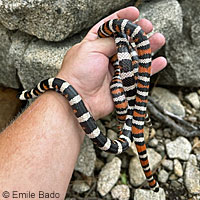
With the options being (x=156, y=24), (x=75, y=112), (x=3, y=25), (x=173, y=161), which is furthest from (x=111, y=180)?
(x=3, y=25)

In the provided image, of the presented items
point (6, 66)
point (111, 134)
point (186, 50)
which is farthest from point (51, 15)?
point (186, 50)

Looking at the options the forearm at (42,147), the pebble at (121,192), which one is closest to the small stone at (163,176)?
the pebble at (121,192)

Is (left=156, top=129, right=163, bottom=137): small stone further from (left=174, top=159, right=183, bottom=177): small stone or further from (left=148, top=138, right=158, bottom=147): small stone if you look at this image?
(left=174, top=159, right=183, bottom=177): small stone

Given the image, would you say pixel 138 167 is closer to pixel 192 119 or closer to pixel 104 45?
pixel 192 119

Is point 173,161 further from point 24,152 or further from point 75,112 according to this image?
point 24,152

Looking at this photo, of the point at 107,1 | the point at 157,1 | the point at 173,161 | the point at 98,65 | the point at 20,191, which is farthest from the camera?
the point at 157,1

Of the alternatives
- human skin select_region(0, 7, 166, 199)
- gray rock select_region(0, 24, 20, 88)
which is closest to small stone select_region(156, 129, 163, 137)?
human skin select_region(0, 7, 166, 199)
